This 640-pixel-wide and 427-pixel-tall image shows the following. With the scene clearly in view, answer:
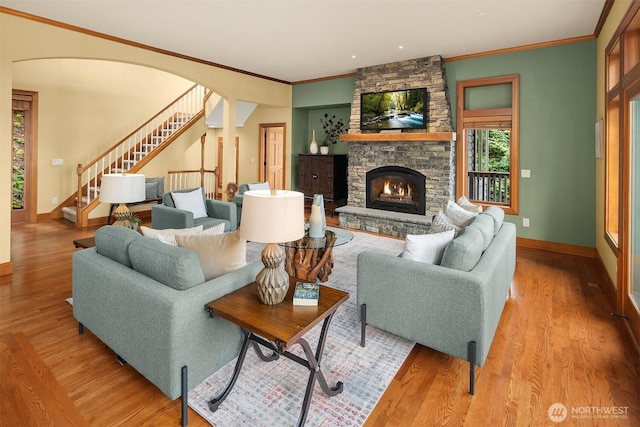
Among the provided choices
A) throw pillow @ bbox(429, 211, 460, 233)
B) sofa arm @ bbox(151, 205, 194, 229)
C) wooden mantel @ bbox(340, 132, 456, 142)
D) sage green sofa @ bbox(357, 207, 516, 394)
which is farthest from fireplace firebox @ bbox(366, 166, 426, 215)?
sage green sofa @ bbox(357, 207, 516, 394)

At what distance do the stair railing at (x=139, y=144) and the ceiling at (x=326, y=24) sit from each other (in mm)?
3122

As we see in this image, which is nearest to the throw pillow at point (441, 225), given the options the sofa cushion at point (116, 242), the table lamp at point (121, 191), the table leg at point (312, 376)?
the table leg at point (312, 376)

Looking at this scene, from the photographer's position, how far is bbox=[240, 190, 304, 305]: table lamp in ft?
5.72

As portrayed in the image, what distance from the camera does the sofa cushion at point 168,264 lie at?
1.88 metres

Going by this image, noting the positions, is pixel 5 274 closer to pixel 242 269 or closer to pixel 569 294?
pixel 242 269

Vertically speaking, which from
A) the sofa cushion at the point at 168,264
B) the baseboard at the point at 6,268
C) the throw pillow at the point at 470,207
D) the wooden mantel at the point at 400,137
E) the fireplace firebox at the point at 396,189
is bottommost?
the baseboard at the point at 6,268

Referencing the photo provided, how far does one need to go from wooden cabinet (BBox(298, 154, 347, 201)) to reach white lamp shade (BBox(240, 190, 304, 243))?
6.21m

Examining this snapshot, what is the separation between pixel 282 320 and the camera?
1.69 meters

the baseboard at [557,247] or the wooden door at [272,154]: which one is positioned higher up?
the wooden door at [272,154]

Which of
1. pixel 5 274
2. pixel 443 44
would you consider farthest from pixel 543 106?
pixel 5 274

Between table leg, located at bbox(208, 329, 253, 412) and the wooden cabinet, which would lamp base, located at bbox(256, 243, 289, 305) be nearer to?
table leg, located at bbox(208, 329, 253, 412)

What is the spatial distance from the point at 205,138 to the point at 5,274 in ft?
22.8

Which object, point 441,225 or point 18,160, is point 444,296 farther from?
point 18,160

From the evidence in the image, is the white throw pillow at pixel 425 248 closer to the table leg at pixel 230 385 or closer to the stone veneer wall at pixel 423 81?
the table leg at pixel 230 385
